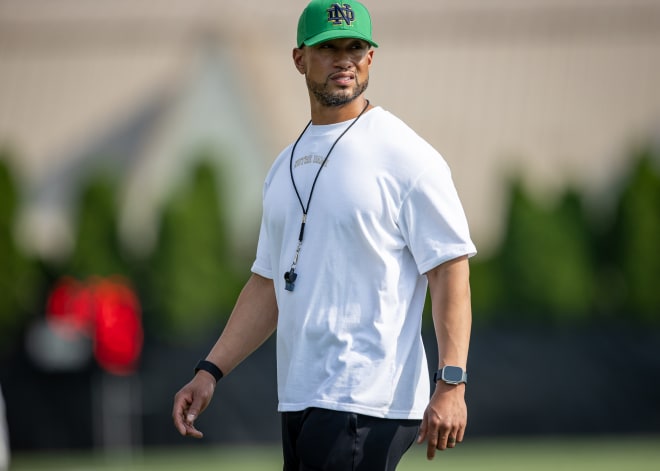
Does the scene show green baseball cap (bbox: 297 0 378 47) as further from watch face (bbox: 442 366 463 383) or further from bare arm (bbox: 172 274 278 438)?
watch face (bbox: 442 366 463 383)

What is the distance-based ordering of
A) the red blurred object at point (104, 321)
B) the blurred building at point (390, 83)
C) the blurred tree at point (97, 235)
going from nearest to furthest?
the red blurred object at point (104, 321) < the blurred tree at point (97, 235) < the blurred building at point (390, 83)

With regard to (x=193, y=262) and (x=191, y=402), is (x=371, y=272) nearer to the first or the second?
(x=191, y=402)

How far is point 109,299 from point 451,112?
1602cm

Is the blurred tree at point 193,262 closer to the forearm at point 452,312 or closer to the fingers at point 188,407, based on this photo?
the fingers at point 188,407

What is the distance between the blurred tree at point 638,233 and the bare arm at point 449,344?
642 inches

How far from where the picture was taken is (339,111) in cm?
402

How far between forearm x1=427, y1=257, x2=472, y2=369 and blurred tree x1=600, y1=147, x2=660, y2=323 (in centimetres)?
1630

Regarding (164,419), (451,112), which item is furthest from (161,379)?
(451,112)

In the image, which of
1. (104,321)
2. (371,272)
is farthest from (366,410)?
(104,321)

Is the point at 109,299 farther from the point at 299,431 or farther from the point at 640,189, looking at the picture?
the point at 299,431

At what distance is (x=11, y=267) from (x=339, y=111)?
1654 centimetres

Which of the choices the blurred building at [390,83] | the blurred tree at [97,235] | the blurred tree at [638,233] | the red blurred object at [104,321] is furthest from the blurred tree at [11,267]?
the blurred tree at [638,233]

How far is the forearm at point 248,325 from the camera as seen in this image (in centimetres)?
428

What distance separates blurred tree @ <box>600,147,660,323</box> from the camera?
1969 centimetres
